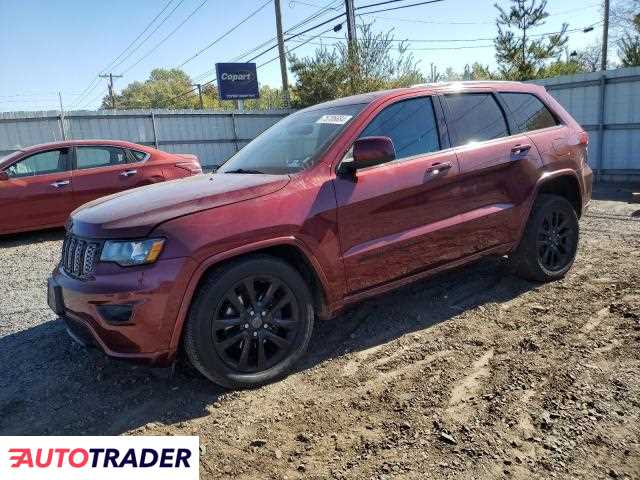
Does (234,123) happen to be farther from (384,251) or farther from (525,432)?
(525,432)

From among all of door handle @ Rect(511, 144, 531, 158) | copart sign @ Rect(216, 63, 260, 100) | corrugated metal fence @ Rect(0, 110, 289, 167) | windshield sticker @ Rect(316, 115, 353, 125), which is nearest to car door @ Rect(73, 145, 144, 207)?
windshield sticker @ Rect(316, 115, 353, 125)

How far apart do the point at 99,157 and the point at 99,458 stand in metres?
6.87

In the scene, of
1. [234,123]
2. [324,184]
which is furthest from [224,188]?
[234,123]

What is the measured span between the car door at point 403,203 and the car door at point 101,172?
595 cm

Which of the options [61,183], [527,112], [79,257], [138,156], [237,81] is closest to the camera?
[79,257]

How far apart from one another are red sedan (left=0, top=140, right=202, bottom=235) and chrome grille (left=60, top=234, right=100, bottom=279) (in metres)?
5.15

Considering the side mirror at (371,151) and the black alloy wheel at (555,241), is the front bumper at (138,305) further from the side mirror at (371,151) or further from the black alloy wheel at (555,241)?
the black alloy wheel at (555,241)

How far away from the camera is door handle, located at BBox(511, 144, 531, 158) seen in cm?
423

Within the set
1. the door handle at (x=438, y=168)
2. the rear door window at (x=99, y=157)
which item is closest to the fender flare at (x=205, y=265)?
the door handle at (x=438, y=168)

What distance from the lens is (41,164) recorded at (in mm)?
8000

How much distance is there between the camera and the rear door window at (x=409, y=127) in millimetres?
3697

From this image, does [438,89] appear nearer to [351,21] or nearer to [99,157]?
[99,157]

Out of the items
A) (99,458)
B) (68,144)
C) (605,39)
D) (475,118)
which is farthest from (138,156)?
(605,39)

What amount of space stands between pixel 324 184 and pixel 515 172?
1861 millimetres
